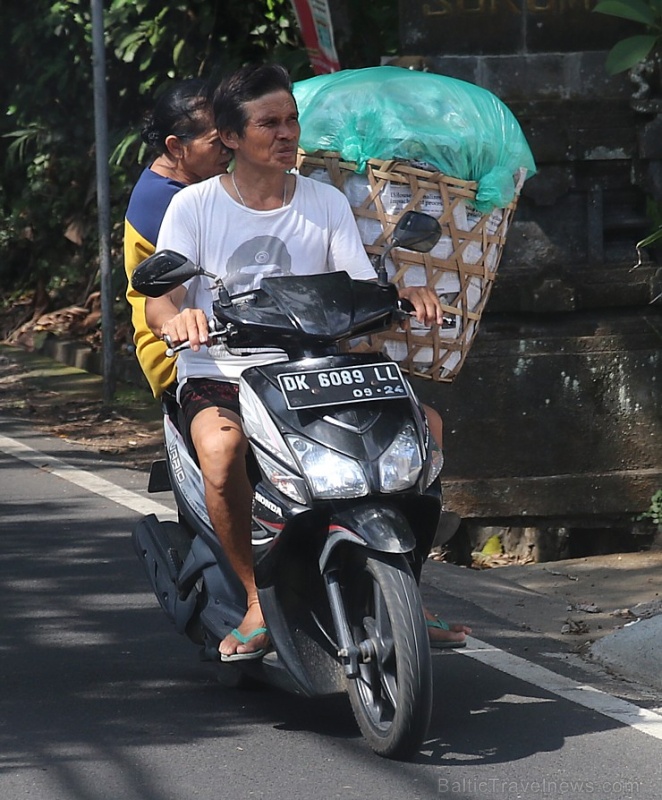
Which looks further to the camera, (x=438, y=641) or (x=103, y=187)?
(x=103, y=187)

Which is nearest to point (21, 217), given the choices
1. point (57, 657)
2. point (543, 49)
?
point (543, 49)

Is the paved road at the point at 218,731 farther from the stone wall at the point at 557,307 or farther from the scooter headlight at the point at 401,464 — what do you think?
the stone wall at the point at 557,307

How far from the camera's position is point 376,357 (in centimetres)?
414

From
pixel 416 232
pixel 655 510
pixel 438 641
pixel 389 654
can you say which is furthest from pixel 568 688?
pixel 655 510

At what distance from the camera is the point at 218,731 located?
432 centimetres

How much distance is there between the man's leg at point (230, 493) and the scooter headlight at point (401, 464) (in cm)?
51

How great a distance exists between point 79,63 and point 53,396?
423 centimetres

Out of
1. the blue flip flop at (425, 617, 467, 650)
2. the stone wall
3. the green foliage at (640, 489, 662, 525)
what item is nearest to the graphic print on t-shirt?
the blue flip flop at (425, 617, 467, 650)

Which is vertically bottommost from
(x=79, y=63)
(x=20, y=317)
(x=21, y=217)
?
(x=20, y=317)

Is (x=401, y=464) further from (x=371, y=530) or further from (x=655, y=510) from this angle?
(x=655, y=510)

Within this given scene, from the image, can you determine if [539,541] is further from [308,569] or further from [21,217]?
[21,217]

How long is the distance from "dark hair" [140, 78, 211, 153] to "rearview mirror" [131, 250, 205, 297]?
1.12 meters

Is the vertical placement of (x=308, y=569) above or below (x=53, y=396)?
above

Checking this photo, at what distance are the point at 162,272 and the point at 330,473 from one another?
68cm
